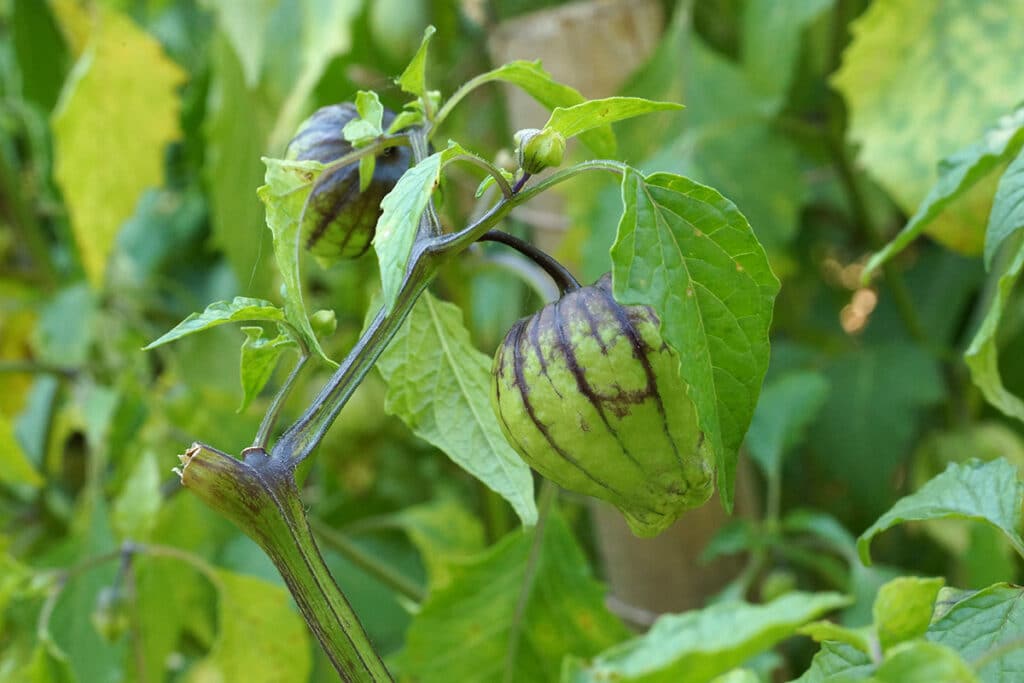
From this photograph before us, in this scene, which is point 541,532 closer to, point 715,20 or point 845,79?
point 845,79

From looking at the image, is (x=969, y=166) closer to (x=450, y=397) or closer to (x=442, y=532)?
(x=450, y=397)


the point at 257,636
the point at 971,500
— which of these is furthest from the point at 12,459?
the point at 971,500

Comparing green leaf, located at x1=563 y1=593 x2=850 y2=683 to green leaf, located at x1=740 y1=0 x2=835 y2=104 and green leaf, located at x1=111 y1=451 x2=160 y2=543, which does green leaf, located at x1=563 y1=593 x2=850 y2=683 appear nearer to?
green leaf, located at x1=111 y1=451 x2=160 y2=543

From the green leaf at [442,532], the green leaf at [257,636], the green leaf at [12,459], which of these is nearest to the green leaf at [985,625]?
the green leaf at [257,636]

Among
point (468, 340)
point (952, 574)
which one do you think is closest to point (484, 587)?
point (468, 340)

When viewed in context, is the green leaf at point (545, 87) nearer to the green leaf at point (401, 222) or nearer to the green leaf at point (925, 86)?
the green leaf at point (401, 222)

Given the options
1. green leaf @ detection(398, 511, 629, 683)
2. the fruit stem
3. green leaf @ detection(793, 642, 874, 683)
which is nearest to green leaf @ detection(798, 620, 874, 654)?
green leaf @ detection(793, 642, 874, 683)
